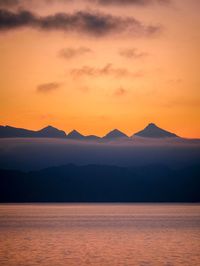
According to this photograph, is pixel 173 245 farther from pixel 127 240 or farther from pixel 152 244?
pixel 127 240

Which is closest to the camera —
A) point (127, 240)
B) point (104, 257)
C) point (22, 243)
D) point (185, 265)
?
point (185, 265)

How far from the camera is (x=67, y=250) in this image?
9306 cm

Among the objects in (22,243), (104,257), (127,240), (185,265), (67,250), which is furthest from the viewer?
(127,240)

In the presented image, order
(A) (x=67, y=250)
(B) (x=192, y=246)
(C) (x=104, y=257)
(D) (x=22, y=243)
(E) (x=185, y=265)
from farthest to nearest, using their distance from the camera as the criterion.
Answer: (D) (x=22, y=243), (B) (x=192, y=246), (A) (x=67, y=250), (C) (x=104, y=257), (E) (x=185, y=265)

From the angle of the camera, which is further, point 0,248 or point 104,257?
point 0,248

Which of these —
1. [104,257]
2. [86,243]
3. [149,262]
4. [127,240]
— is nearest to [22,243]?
[86,243]

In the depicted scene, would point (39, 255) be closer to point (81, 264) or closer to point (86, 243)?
point (81, 264)

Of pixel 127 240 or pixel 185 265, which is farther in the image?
pixel 127 240

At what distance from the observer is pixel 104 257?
83.3 m

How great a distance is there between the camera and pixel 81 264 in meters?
75.6

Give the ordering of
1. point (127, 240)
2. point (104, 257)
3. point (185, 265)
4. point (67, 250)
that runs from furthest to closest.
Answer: point (127, 240) < point (67, 250) < point (104, 257) < point (185, 265)

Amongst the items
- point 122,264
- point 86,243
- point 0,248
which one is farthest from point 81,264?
point 86,243

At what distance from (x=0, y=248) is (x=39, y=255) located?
544 inches

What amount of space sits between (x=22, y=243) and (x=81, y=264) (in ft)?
112
